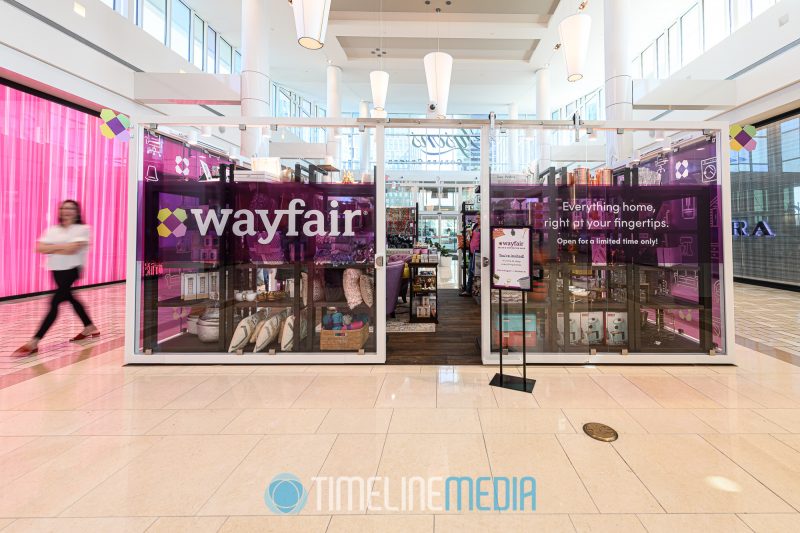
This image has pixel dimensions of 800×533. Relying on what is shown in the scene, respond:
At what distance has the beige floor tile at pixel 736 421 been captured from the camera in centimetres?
242

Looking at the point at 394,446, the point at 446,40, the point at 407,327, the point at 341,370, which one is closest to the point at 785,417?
the point at 394,446

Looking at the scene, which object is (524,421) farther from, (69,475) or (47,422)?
(47,422)

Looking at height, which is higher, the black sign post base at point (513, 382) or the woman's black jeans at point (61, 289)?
the woman's black jeans at point (61, 289)

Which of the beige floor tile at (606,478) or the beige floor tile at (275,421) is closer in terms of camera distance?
the beige floor tile at (606,478)

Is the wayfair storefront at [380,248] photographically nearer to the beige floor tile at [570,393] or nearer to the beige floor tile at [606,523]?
the beige floor tile at [570,393]

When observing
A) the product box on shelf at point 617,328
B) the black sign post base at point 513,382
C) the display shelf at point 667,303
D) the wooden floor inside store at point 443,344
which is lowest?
the black sign post base at point 513,382

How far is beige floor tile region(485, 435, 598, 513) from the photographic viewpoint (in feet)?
Result: 5.72

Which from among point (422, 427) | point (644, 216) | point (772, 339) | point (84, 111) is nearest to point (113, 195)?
point (84, 111)

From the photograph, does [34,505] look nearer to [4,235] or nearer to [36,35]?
[4,235]

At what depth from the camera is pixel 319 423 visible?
2.54 m

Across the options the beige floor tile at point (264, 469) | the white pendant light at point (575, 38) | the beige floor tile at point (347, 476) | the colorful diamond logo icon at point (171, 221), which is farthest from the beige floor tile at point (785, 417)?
the white pendant light at point (575, 38)

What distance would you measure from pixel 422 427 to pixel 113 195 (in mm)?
10229

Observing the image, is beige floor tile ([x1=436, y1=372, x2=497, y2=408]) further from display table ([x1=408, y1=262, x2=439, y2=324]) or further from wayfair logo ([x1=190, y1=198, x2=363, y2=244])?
display table ([x1=408, y1=262, x2=439, y2=324])

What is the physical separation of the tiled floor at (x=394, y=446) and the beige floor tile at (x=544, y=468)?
1 cm
